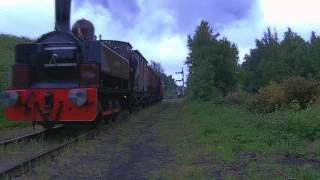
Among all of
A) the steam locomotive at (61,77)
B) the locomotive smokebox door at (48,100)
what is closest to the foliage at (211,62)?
the steam locomotive at (61,77)

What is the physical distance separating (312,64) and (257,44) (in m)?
11.5

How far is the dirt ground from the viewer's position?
9516 millimetres

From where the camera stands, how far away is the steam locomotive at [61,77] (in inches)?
588

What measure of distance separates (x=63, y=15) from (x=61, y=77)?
1954 mm

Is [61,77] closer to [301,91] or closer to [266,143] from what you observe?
[266,143]

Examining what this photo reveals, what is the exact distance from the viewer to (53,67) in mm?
16047

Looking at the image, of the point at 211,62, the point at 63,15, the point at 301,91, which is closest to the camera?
the point at 63,15

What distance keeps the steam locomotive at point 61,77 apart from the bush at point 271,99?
687cm

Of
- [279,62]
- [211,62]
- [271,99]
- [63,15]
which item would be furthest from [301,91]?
[279,62]

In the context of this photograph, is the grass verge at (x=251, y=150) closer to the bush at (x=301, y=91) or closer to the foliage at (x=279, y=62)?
the bush at (x=301, y=91)

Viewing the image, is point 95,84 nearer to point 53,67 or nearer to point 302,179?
point 53,67

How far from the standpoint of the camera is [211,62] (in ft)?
150

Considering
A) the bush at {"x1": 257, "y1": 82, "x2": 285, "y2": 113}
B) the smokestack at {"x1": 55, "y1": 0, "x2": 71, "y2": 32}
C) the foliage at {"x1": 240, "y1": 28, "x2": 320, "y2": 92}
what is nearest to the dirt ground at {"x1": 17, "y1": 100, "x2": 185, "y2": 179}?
the smokestack at {"x1": 55, "y1": 0, "x2": 71, "y2": 32}

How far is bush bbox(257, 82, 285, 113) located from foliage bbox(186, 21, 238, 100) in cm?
2189
